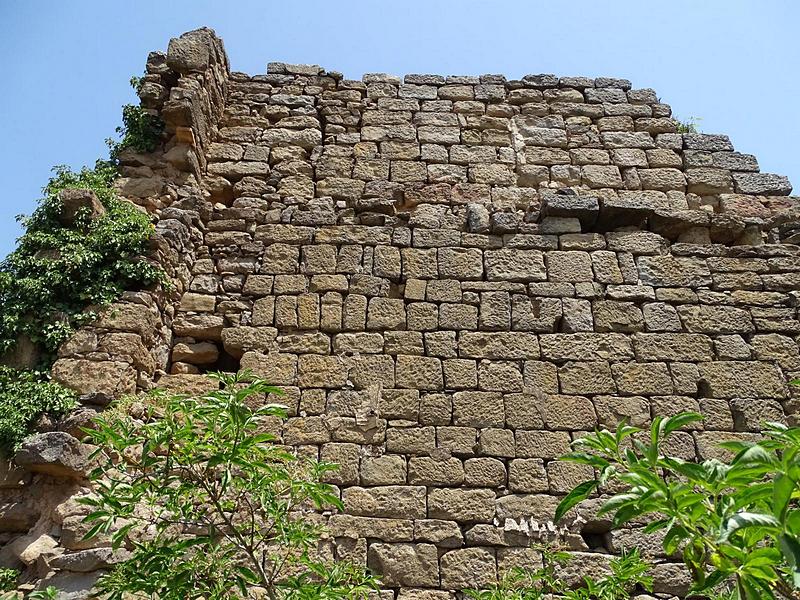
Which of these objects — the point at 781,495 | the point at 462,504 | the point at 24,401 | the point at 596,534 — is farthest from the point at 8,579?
the point at 781,495

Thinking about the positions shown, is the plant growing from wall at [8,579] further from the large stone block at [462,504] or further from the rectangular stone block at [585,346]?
the rectangular stone block at [585,346]

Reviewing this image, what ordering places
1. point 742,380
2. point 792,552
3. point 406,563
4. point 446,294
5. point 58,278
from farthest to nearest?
point 446,294 → point 742,380 → point 58,278 → point 406,563 → point 792,552

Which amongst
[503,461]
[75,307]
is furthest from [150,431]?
[503,461]

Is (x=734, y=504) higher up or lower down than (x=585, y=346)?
lower down

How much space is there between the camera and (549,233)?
Answer: 18.0ft

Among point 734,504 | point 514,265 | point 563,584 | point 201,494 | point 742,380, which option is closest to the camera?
point 734,504

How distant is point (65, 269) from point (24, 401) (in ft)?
3.34

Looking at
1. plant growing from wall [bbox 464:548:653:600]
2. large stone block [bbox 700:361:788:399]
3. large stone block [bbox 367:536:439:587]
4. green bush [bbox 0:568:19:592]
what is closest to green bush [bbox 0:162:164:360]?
green bush [bbox 0:568:19:592]

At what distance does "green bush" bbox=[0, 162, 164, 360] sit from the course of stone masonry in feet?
0.57

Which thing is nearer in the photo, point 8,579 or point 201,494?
point 201,494

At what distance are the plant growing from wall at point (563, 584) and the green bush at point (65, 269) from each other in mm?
3189

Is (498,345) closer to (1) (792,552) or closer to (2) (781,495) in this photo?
(2) (781,495)

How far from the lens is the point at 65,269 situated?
4.66 m

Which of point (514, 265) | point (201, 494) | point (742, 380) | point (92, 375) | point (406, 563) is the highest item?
point (514, 265)
